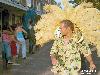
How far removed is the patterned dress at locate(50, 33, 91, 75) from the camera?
Result: 7453 mm

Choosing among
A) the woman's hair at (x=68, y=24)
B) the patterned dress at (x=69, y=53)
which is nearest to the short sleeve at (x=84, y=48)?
the patterned dress at (x=69, y=53)

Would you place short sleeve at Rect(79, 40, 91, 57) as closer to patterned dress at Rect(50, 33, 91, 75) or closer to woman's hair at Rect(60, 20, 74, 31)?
patterned dress at Rect(50, 33, 91, 75)

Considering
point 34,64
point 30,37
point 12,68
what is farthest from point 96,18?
point 30,37

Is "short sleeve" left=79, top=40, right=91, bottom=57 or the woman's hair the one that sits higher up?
the woman's hair

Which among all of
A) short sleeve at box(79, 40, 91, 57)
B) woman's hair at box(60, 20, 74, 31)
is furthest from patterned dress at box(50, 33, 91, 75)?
woman's hair at box(60, 20, 74, 31)

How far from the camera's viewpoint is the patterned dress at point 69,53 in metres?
7.45

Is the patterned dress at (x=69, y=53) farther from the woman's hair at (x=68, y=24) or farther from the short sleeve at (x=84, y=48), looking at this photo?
the woman's hair at (x=68, y=24)

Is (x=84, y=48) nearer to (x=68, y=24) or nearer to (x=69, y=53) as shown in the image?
(x=69, y=53)

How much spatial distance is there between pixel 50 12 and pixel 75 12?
68 cm

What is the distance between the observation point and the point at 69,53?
24.6 ft

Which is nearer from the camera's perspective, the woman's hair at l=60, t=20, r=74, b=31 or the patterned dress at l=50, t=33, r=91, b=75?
the woman's hair at l=60, t=20, r=74, b=31

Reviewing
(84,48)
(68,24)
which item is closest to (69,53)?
(84,48)

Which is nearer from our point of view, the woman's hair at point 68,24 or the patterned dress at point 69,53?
the woman's hair at point 68,24

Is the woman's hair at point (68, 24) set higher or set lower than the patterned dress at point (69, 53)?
higher
